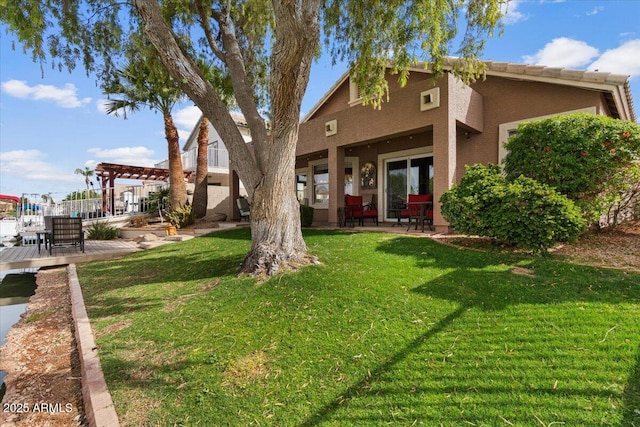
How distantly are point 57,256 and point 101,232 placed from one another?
171 inches

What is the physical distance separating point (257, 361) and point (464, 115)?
8520 millimetres

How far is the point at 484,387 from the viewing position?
8.04ft

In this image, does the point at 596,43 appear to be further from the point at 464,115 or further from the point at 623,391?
the point at 623,391

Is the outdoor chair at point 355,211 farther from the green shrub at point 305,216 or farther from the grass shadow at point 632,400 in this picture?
the grass shadow at point 632,400

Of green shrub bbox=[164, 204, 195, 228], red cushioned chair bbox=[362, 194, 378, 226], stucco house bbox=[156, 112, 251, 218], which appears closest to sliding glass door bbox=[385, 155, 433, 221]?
red cushioned chair bbox=[362, 194, 378, 226]

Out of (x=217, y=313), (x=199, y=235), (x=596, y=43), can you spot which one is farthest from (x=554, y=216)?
(x=199, y=235)

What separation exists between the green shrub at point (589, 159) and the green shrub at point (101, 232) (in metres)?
15.4

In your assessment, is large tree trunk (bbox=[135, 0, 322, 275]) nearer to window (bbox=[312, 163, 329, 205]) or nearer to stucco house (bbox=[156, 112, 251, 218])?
window (bbox=[312, 163, 329, 205])

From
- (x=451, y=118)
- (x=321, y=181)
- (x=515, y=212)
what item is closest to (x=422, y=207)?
(x=451, y=118)

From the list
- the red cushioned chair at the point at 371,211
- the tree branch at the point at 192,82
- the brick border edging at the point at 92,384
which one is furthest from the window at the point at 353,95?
the brick border edging at the point at 92,384

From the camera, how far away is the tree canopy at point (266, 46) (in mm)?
5277

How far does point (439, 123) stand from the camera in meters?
8.40

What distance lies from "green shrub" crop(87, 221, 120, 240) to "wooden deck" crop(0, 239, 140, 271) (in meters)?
2.25

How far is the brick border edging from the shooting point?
2.62 m
